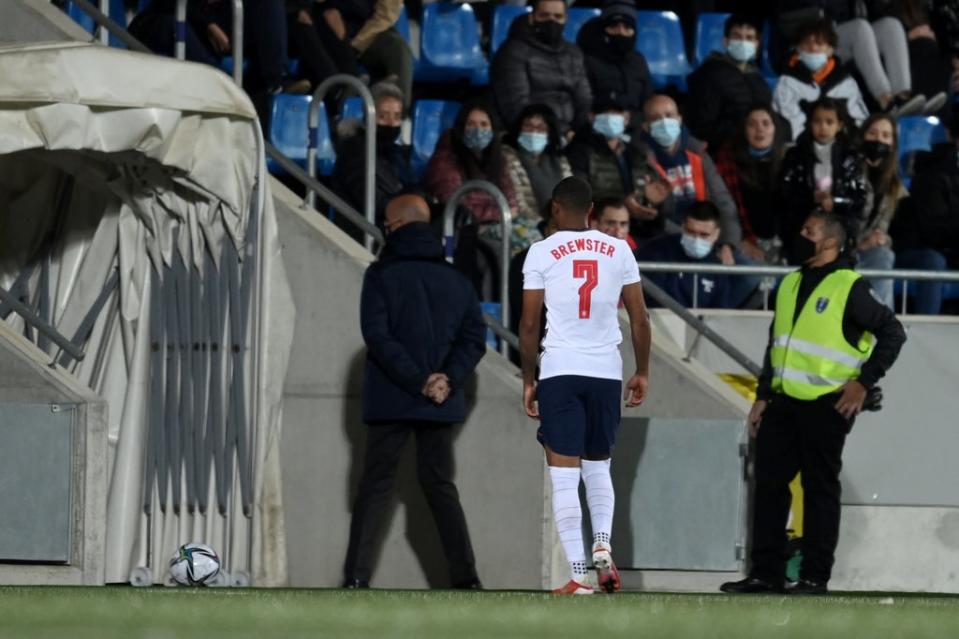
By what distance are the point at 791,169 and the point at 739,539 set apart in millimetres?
3384

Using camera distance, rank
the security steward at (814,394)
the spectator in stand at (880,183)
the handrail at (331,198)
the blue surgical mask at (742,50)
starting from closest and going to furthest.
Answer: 1. the security steward at (814,394)
2. the handrail at (331,198)
3. the spectator in stand at (880,183)
4. the blue surgical mask at (742,50)

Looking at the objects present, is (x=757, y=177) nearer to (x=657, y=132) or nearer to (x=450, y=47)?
(x=657, y=132)

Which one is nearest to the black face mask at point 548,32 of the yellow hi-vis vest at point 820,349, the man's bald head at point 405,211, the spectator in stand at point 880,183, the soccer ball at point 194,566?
the spectator in stand at point 880,183

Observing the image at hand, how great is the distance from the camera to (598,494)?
1002cm

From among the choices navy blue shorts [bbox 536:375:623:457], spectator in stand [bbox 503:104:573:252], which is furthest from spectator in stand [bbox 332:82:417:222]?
navy blue shorts [bbox 536:375:623:457]

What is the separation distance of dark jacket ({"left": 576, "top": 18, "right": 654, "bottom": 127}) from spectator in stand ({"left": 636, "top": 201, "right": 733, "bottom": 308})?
1944 millimetres

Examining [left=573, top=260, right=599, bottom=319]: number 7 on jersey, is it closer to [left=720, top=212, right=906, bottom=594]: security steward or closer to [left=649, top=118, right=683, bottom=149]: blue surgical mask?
[left=720, top=212, right=906, bottom=594]: security steward

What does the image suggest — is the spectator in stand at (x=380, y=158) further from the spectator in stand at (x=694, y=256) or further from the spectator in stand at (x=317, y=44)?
the spectator in stand at (x=694, y=256)

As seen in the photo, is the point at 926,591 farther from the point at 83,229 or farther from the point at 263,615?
the point at 263,615

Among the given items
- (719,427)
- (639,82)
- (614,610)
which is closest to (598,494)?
(614,610)

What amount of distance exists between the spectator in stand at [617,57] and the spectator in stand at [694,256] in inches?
81.1

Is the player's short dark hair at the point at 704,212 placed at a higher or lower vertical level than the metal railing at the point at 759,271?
higher

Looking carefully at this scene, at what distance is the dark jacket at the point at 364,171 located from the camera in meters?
13.4

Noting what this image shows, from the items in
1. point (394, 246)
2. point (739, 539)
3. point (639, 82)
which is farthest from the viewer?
point (639, 82)
